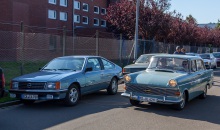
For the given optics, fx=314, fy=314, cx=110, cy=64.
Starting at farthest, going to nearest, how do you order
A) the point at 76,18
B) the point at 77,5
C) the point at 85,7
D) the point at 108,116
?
1. the point at 85,7
2. the point at 77,5
3. the point at 76,18
4. the point at 108,116

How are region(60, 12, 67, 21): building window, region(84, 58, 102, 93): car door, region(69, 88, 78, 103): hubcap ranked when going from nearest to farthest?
region(69, 88, 78, 103): hubcap
region(84, 58, 102, 93): car door
region(60, 12, 67, 21): building window

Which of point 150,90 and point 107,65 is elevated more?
point 107,65

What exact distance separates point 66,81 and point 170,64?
3189 millimetres

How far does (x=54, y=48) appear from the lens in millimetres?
17797

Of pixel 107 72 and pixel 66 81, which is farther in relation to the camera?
pixel 107 72

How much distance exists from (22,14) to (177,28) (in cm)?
1708

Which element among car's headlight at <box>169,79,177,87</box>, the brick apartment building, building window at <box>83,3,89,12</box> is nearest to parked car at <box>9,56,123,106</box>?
car's headlight at <box>169,79,177,87</box>

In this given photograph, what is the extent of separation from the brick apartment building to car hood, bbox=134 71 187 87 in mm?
22030

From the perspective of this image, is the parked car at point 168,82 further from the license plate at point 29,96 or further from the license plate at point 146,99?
Result: the license plate at point 29,96

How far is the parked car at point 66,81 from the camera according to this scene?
27.8ft

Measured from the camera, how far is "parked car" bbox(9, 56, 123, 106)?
847 centimetres

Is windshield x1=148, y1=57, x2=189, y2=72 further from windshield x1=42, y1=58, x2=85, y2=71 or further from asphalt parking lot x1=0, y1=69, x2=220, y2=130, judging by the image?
windshield x1=42, y1=58, x2=85, y2=71

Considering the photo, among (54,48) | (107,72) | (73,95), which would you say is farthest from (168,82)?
(54,48)

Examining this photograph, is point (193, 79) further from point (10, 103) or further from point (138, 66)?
point (10, 103)
